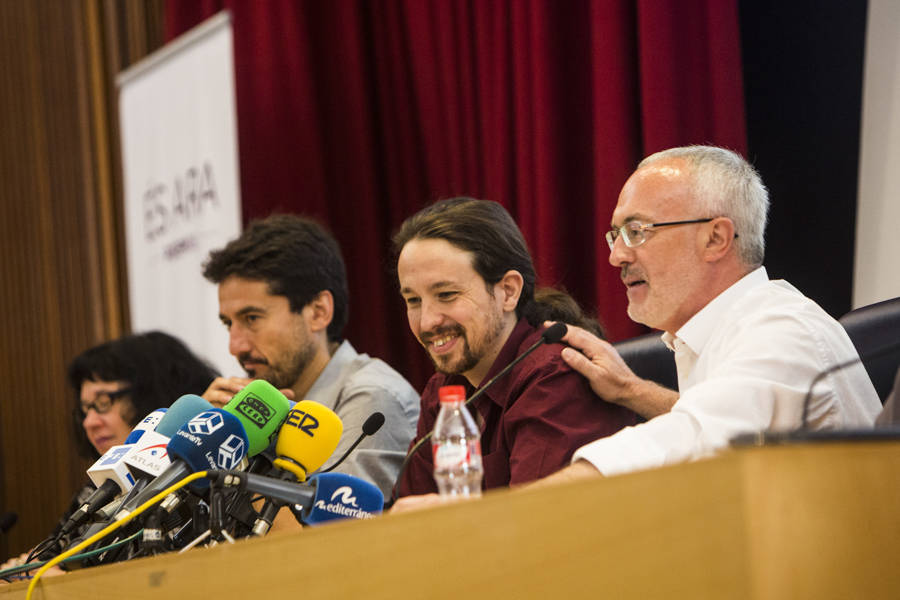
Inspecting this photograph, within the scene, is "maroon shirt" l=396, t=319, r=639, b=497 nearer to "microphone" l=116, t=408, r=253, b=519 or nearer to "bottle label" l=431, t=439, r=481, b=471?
"bottle label" l=431, t=439, r=481, b=471

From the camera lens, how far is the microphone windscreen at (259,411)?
1616 mm

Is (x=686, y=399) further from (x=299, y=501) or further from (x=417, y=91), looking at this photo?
(x=417, y=91)

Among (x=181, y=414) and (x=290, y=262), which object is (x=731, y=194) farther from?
(x=290, y=262)

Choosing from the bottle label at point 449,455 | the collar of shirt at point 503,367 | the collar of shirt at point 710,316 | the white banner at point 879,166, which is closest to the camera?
the bottle label at point 449,455

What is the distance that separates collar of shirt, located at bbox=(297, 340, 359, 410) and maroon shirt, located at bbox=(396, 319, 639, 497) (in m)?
0.61

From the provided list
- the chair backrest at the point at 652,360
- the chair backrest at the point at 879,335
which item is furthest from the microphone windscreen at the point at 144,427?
the chair backrest at the point at 879,335

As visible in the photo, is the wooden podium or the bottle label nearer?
the wooden podium

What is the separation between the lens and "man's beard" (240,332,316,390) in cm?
295

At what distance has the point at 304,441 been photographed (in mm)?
1633

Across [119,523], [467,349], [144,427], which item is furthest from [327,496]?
[467,349]

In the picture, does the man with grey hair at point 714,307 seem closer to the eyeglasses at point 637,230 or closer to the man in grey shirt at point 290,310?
the eyeglasses at point 637,230

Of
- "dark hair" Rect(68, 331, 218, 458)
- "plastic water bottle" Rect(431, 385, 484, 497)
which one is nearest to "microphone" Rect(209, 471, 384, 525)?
"plastic water bottle" Rect(431, 385, 484, 497)

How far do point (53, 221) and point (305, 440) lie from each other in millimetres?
4279

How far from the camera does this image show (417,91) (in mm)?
3750
